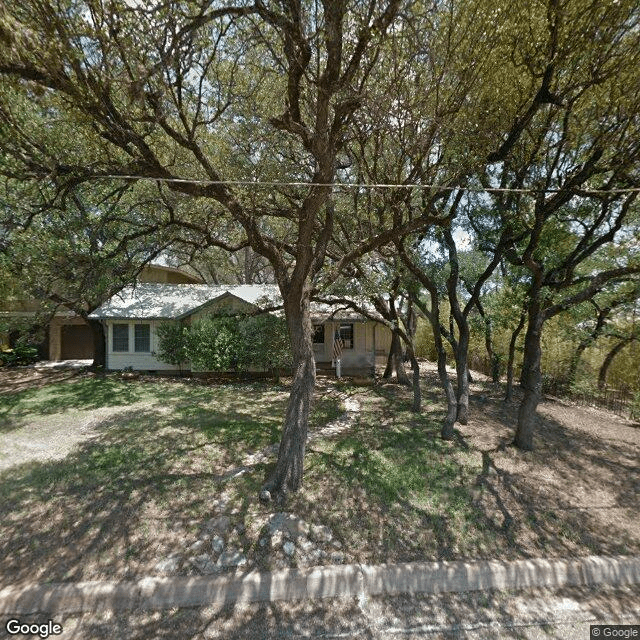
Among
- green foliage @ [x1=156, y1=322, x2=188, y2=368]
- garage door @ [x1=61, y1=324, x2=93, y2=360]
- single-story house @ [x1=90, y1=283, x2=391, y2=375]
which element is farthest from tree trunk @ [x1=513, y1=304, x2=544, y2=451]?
garage door @ [x1=61, y1=324, x2=93, y2=360]

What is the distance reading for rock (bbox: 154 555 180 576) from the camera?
11.3 feet

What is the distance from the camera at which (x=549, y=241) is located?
7.21 m

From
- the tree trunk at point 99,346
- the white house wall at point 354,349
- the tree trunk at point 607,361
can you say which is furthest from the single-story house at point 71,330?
the tree trunk at point 607,361

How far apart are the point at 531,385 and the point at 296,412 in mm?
4624

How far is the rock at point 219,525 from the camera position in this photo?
4.02 metres

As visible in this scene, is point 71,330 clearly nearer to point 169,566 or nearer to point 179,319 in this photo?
point 179,319

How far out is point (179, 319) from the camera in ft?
47.0

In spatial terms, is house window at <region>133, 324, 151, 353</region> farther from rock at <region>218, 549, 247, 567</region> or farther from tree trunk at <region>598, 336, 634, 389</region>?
tree trunk at <region>598, 336, 634, 389</region>

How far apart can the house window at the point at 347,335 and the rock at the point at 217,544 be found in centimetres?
1268

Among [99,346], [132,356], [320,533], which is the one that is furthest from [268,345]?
[320,533]

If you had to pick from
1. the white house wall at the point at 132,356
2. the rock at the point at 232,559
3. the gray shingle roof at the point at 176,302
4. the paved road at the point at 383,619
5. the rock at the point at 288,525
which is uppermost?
the gray shingle roof at the point at 176,302

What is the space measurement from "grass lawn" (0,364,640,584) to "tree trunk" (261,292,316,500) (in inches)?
10.7

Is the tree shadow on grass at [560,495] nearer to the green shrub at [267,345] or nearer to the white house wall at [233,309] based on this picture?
the green shrub at [267,345]

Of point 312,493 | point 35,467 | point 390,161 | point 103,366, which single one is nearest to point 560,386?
point 390,161
